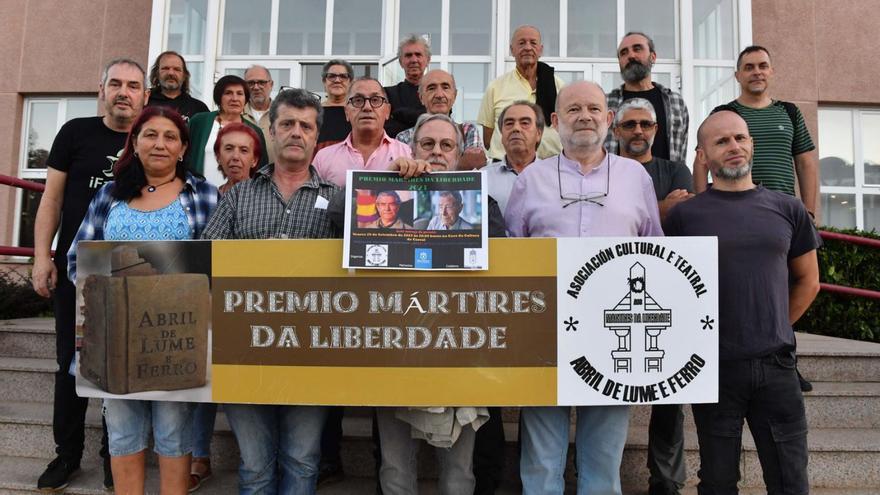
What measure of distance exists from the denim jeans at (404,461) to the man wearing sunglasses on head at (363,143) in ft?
4.40

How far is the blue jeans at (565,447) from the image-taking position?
2521 mm

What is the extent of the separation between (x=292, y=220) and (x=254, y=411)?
0.88m

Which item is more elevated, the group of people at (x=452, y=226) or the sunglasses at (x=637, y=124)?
the sunglasses at (x=637, y=124)

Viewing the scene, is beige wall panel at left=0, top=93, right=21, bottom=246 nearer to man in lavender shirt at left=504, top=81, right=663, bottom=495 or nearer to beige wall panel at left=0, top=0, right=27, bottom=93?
beige wall panel at left=0, top=0, right=27, bottom=93

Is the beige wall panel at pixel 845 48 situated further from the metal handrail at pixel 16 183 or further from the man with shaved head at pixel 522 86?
the metal handrail at pixel 16 183

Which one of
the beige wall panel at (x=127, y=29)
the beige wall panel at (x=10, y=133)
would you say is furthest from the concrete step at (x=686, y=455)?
the beige wall panel at (x=10, y=133)

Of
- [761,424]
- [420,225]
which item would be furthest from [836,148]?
[420,225]

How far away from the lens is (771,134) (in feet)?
12.9

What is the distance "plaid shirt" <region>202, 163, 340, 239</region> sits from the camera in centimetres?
272

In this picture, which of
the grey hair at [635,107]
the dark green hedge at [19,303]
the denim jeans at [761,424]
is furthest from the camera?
the dark green hedge at [19,303]

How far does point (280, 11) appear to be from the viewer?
28.2 ft

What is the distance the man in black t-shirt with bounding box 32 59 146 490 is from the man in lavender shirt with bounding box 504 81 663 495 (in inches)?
86.9

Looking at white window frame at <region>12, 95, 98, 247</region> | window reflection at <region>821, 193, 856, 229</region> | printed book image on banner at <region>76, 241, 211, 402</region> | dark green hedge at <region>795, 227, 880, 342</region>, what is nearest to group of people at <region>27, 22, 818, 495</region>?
printed book image on banner at <region>76, 241, 211, 402</region>

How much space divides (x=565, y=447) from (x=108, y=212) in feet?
7.92
